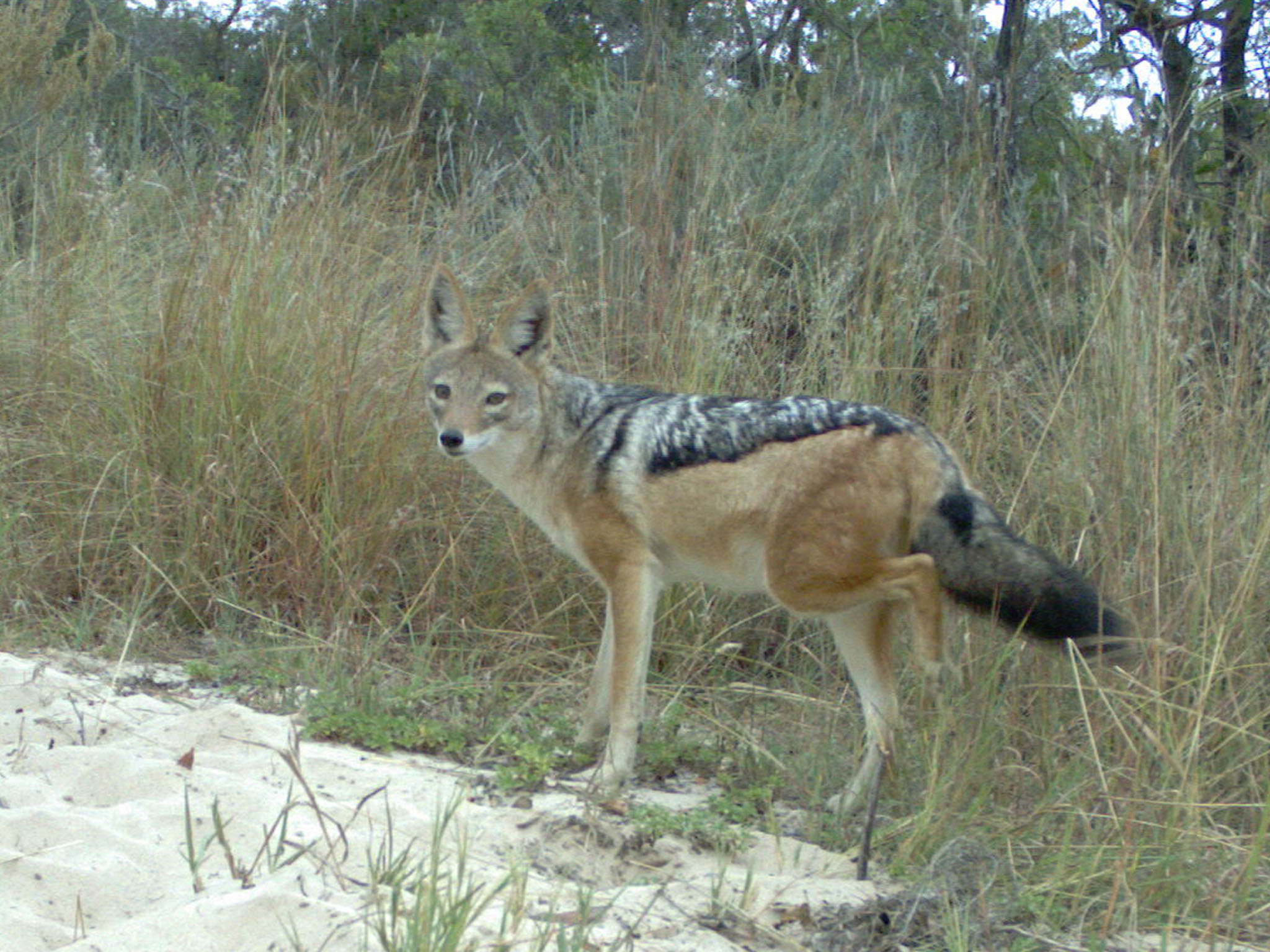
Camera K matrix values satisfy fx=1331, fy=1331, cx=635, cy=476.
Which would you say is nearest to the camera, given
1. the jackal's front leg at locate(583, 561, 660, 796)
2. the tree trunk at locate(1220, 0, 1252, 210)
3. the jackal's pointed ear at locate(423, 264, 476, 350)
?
the jackal's front leg at locate(583, 561, 660, 796)

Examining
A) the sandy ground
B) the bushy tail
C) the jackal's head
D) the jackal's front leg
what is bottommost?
the sandy ground

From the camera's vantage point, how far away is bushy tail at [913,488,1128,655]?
140 inches

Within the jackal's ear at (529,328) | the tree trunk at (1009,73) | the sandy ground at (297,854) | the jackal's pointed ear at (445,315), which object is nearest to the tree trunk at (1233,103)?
the tree trunk at (1009,73)

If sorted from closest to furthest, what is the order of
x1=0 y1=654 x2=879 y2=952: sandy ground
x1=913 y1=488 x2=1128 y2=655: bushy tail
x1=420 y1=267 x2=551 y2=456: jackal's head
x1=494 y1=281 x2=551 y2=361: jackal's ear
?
x1=0 y1=654 x2=879 y2=952: sandy ground
x1=913 y1=488 x2=1128 y2=655: bushy tail
x1=420 y1=267 x2=551 y2=456: jackal's head
x1=494 y1=281 x2=551 y2=361: jackal's ear

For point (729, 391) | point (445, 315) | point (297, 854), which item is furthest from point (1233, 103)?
point (297, 854)

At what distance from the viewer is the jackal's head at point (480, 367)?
4.51m

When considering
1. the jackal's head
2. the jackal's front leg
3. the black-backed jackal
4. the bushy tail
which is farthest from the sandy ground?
the jackal's head

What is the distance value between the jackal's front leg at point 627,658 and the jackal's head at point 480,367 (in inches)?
27.2

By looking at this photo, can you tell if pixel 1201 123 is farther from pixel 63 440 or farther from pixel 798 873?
pixel 63 440

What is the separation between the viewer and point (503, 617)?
527 centimetres

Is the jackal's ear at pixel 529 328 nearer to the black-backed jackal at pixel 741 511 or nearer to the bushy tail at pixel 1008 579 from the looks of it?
the black-backed jackal at pixel 741 511

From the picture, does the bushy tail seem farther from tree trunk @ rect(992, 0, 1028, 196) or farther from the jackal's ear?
tree trunk @ rect(992, 0, 1028, 196)

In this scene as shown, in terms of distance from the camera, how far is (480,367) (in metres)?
4.65

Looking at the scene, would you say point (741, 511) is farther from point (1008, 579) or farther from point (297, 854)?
point (297, 854)
